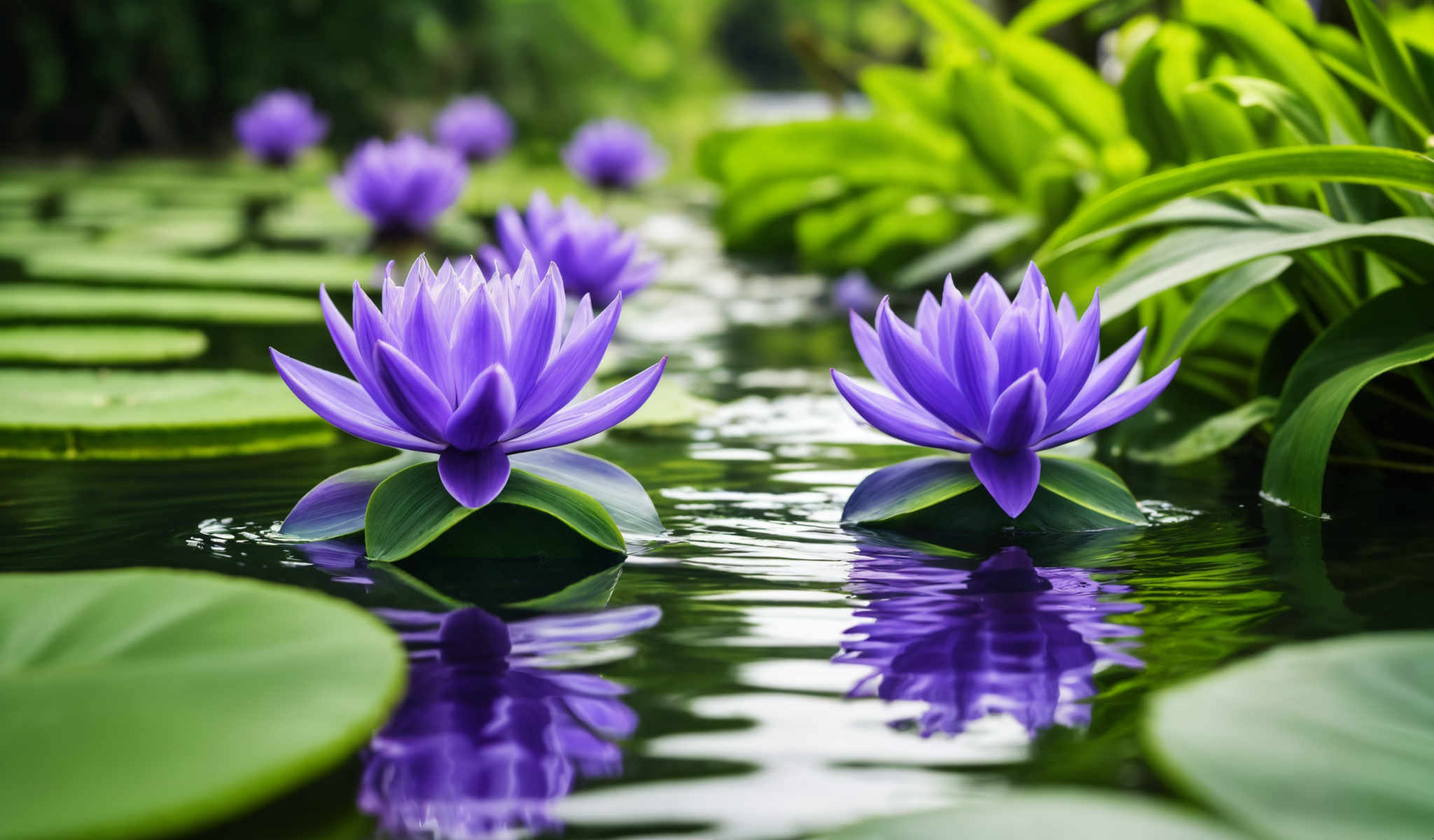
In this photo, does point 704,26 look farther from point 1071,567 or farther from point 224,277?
point 1071,567

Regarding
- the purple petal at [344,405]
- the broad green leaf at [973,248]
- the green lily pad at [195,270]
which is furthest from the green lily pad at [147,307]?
the purple petal at [344,405]

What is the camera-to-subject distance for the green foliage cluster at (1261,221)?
1282 millimetres

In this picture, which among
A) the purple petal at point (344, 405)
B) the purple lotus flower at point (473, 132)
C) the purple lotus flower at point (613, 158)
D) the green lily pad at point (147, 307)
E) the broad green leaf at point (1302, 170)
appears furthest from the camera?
the purple lotus flower at point (473, 132)

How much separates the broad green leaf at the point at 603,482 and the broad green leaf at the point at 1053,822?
0.62 m

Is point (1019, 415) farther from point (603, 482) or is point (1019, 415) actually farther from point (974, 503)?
point (603, 482)

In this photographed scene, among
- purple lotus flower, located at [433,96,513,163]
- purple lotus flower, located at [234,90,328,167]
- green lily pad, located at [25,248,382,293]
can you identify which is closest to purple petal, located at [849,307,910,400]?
green lily pad, located at [25,248,382,293]

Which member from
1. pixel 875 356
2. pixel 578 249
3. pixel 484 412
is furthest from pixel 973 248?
pixel 484 412

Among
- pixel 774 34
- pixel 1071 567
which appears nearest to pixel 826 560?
pixel 1071 567

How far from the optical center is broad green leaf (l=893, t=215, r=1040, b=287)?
2793mm

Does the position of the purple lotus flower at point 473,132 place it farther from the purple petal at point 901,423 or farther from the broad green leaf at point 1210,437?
the purple petal at point 901,423

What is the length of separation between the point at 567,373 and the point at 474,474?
116 mm

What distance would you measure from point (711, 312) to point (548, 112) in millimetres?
7776

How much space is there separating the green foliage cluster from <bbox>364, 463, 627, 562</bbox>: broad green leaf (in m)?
0.62

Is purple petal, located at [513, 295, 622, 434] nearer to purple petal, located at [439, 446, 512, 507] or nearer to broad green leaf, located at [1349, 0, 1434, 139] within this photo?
purple petal, located at [439, 446, 512, 507]
